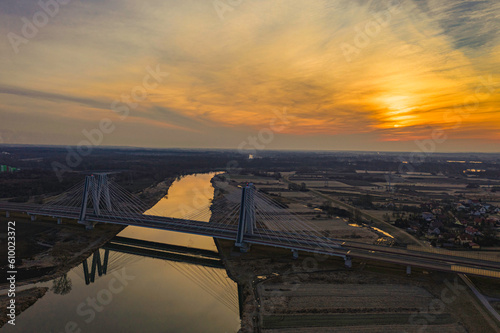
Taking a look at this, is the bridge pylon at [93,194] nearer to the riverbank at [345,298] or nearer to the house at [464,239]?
the riverbank at [345,298]

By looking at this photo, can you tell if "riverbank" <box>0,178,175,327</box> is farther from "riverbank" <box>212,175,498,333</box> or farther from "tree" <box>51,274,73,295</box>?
"riverbank" <box>212,175,498,333</box>

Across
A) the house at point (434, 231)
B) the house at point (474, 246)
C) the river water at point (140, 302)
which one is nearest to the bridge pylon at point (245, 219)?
the river water at point (140, 302)

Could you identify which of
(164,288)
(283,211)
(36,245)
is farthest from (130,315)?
(283,211)

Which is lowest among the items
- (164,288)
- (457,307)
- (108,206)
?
(164,288)

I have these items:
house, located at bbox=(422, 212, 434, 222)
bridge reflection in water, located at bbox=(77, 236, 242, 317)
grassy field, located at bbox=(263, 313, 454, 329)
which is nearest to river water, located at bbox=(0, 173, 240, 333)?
bridge reflection in water, located at bbox=(77, 236, 242, 317)

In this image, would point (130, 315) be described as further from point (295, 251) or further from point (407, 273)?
point (407, 273)

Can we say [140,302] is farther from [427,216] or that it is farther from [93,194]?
[427,216]

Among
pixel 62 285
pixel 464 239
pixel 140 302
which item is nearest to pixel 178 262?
pixel 140 302
